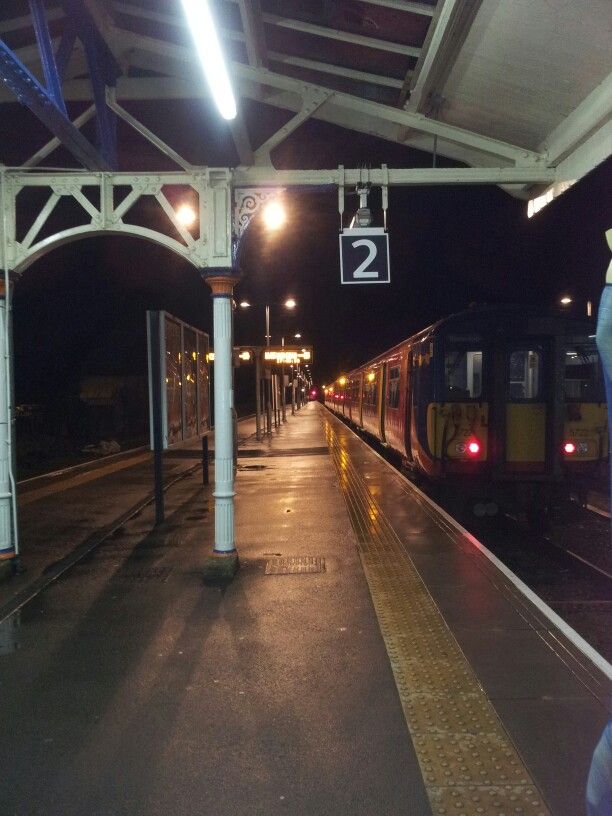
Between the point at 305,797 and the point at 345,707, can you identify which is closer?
the point at 305,797

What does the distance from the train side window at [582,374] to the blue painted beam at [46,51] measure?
7.24 metres

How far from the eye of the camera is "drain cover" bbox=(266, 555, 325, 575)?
21.1 ft

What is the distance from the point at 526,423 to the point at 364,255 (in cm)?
440

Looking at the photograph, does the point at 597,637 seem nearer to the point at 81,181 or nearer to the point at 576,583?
the point at 576,583

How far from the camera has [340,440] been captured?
2433cm

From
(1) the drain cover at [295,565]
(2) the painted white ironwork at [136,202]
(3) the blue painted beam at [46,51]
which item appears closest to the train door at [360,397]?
(1) the drain cover at [295,565]

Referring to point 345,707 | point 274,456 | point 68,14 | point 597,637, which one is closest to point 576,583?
point 597,637

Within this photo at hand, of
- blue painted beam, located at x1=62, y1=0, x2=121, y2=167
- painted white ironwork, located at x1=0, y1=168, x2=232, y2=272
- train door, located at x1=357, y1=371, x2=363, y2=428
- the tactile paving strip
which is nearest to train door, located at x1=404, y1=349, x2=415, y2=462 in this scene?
the tactile paving strip

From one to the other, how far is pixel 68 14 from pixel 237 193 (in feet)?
6.60

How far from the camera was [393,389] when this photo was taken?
14.1 meters

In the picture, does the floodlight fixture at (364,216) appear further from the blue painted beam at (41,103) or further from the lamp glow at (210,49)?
the blue painted beam at (41,103)

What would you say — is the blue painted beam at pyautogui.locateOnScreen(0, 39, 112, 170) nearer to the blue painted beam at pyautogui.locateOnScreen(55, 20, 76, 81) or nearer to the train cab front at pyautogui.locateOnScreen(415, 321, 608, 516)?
the blue painted beam at pyautogui.locateOnScreen(55, 20, 76, 81)

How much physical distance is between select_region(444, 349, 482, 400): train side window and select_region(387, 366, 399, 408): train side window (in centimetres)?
368

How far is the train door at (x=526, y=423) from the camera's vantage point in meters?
9.07
